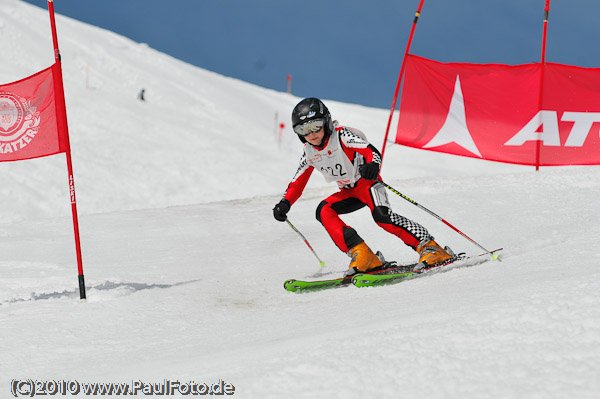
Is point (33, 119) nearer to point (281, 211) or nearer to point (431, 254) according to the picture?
point (281, 211)

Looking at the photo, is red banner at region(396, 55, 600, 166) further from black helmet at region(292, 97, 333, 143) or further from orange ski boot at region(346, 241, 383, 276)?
black helmet at region(292, 97, 333, 143)

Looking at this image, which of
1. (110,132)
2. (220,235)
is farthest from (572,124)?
(110,132)

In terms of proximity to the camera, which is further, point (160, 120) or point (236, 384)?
point (160, 120)

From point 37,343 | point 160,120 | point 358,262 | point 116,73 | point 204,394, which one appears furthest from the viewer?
point 116,73

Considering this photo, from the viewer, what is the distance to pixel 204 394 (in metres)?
2.25

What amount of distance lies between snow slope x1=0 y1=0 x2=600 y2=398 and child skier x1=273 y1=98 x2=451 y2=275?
0.59 metres

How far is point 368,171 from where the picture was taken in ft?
15.2

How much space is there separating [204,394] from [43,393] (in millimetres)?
839

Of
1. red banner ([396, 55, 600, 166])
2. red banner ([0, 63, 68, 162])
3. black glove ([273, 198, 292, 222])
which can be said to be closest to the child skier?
black glove ([273, 198, 292, 222])

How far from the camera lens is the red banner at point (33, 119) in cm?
505

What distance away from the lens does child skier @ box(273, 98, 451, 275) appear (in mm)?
4840

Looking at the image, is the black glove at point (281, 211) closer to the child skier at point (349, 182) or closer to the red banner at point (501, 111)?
the child skier at point (349, 182)

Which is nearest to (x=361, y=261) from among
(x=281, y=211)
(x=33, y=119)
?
(x=281, y=211)

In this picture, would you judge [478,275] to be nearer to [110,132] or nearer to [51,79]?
[51,79]
